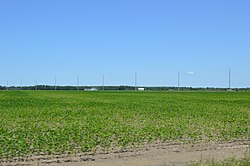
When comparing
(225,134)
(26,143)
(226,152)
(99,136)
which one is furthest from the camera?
(225,134)

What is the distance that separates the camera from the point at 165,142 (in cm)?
1387

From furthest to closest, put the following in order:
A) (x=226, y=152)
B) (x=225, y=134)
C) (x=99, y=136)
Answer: (x=225, y=134) → (x=99, y=136) → (x=226, y=152)

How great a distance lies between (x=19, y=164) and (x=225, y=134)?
30.7 ft

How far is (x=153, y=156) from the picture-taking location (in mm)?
11328

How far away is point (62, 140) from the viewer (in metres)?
13.6

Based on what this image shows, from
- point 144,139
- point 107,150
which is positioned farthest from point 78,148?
point 144,139

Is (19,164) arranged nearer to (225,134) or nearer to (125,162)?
(125,162)

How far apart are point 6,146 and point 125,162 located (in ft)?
13.8

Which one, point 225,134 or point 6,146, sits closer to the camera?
point 6,146

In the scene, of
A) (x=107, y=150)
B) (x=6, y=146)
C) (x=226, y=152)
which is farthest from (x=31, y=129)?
(x=226, y=152)

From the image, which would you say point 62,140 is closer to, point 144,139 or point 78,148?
point 78,148

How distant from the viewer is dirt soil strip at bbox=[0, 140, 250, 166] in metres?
10.3

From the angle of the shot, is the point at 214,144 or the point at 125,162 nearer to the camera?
the point at 125,162

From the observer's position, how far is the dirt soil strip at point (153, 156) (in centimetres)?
1032
